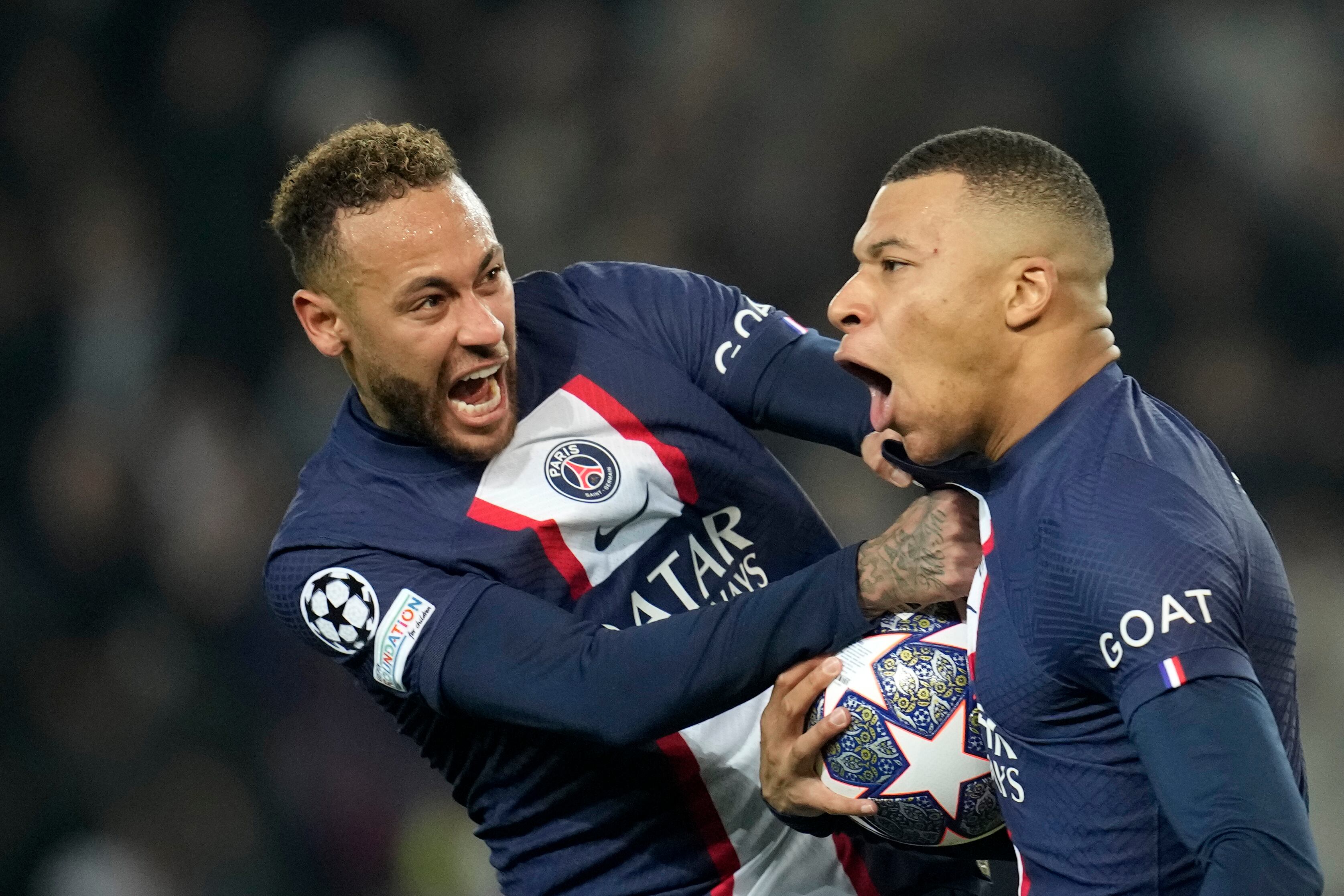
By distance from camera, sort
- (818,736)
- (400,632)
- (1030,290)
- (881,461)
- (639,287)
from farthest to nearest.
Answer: (639,287), (400,632), (881,461), (818,736), (1030,290)

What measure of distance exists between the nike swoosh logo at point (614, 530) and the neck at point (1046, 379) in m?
0.93

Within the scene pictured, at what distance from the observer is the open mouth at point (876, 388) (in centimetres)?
210

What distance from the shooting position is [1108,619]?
166 centimetres

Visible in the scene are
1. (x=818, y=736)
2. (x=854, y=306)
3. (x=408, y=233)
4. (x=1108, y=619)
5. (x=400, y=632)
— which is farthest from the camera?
(x=408, y=233)

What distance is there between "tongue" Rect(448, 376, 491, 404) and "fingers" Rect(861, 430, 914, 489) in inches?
28.7

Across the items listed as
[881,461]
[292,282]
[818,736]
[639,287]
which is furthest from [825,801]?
[292,282]

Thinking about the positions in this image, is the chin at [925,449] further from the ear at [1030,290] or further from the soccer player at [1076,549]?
the ear at [1030,290]

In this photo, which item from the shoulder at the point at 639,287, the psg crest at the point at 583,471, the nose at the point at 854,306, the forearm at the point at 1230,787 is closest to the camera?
the forearm at the point at 1230,787

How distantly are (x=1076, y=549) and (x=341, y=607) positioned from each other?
1.38m

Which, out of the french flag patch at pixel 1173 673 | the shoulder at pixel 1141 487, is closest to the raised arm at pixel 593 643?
the shoulder at pixel 1141 487

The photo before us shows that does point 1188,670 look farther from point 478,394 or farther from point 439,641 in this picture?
point 478,394

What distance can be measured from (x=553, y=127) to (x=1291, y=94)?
2705 mm

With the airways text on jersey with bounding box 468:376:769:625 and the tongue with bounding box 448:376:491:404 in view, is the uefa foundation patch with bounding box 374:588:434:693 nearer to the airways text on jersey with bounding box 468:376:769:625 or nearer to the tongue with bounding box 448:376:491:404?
the airways text on jersey with bounding box 468:376:769:625

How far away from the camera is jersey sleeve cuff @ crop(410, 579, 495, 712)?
2439 millimetres
